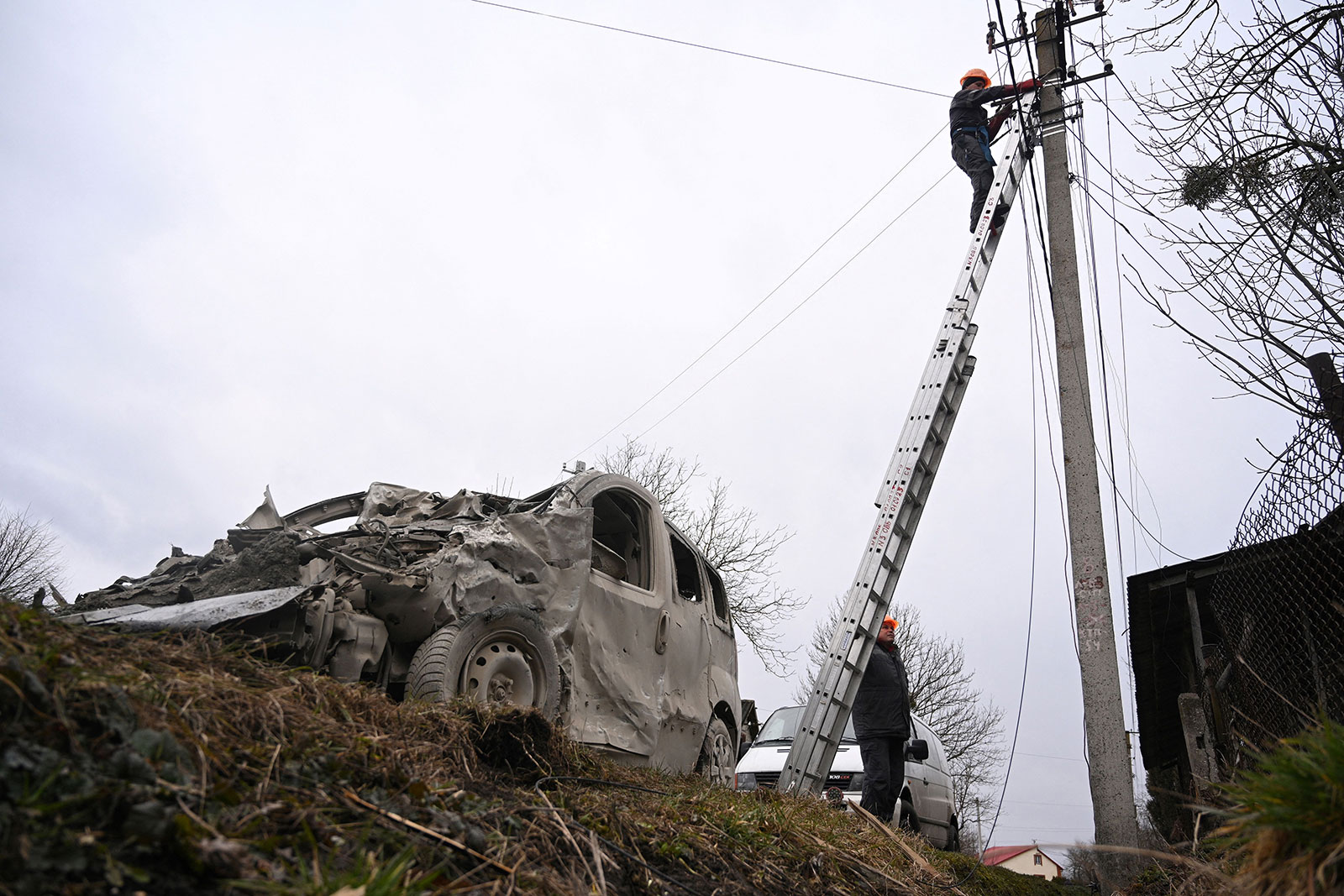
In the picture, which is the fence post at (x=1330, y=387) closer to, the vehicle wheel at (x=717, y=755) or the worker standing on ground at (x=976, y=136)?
the vehicle wheel at (x=717, y=755)

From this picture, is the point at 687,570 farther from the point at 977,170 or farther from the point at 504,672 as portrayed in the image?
the point at 977,170

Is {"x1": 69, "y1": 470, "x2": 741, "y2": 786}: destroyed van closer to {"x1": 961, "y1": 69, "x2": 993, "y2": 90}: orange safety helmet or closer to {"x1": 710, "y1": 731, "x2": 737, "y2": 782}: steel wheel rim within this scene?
{"x1": 710, "y1": 731, "x2": 737, "y2": 782}: steel wheel rim

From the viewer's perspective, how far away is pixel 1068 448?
24.2 ft

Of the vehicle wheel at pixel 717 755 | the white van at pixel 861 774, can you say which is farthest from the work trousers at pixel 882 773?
the white van at pixel 861 774

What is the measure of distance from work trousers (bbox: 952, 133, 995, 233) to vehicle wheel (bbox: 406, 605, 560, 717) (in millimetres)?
6351

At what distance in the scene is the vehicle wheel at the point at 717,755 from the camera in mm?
6562

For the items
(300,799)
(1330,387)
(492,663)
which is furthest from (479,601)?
(1330,387)

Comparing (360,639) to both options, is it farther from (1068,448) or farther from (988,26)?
(988,26)

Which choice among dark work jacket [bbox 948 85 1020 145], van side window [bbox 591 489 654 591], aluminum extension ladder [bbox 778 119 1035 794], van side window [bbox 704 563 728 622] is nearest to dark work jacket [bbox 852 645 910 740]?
aluminum extension ladder [bbox 778 119 1035 794]

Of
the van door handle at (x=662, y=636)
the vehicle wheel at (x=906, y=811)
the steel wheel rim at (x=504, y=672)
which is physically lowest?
the vehicle wheel at (x=906, y=811)

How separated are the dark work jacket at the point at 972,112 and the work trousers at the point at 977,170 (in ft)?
0.31

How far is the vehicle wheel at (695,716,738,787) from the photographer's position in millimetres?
6562

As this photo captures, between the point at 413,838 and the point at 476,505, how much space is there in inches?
131

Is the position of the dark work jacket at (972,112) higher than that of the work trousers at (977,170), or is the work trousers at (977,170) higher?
the dark work jacket at (972,112)
